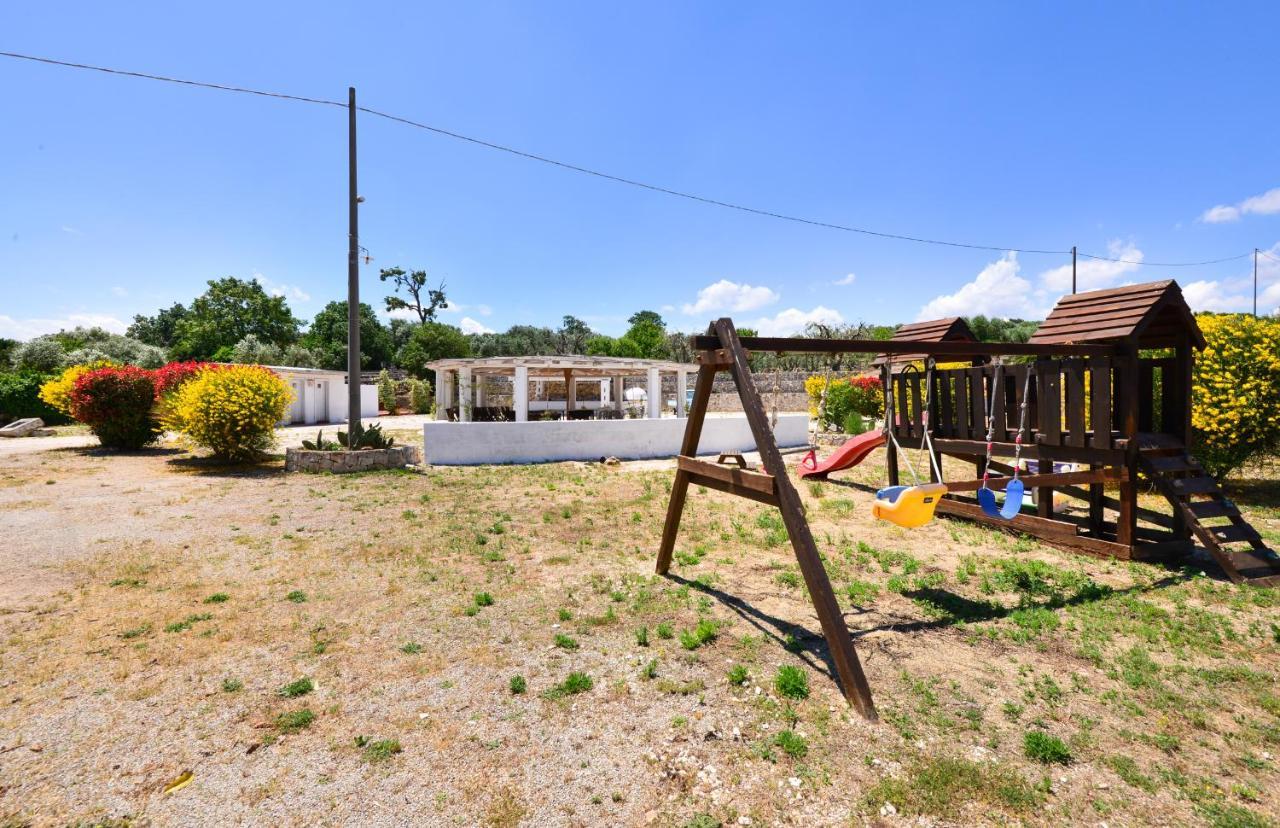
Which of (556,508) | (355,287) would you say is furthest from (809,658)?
(355,287)

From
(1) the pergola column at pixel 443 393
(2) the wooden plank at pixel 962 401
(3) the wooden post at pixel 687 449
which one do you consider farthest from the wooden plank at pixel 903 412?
(1) the pergola column at pixel 443 393

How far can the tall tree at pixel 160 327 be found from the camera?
62.4 m

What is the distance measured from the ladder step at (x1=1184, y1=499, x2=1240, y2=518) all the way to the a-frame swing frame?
178 inches

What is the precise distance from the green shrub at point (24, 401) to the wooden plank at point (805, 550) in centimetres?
2991

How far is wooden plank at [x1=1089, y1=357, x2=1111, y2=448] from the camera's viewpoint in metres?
5.98

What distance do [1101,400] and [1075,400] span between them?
0.73 feet

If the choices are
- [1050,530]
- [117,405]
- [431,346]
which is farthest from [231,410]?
[431,346]

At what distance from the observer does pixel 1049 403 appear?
21.3 ft

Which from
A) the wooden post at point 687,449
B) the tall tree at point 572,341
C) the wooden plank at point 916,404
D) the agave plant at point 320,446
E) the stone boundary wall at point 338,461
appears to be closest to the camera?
the wooden post at point 687,449

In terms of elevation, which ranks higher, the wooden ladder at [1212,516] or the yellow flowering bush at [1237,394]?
the yellow flowering bush at [1237,394]

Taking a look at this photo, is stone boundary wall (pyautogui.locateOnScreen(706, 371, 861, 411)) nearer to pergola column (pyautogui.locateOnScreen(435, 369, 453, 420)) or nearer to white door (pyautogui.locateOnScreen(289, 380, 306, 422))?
pergola column (pyautogui.locateOnScreen(435, 369, 453, 420))

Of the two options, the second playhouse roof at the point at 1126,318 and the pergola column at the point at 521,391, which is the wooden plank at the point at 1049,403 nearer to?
the second playhouse roof at the point at 1126,318

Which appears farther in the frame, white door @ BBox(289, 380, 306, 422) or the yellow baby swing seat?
white door @ BBox(289, 380, 306, 422)

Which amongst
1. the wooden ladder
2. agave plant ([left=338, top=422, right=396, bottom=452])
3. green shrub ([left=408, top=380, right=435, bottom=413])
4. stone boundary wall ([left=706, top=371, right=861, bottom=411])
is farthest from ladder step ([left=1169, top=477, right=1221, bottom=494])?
green shrub ([left=408, top=380, right=435, bottom=413])
